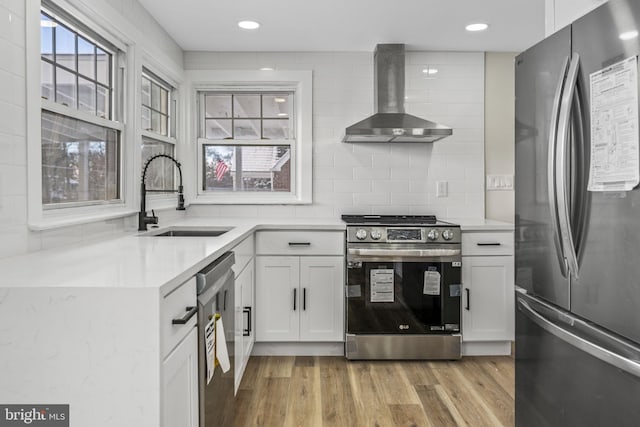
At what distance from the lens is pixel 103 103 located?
8.18ft

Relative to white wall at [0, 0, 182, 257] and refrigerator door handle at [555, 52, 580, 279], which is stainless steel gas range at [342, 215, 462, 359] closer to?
refrigerator door handle at [555, 52, 580, 279]

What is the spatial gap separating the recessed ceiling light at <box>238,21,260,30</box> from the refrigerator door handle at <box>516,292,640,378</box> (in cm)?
246

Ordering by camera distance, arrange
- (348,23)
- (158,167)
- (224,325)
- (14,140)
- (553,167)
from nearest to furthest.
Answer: (553,167)
(14,140)
(224,325)
(348,23)
(158,167)

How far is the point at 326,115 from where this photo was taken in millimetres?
3707

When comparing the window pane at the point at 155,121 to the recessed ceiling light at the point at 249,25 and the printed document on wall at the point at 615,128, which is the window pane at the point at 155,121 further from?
the printed document on wall at the point at 615,128

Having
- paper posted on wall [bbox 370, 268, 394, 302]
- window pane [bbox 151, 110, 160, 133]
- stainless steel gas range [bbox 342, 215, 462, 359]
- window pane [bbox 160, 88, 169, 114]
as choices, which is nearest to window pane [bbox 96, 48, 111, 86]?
window pane [bbox 151, 110, 160, 133]

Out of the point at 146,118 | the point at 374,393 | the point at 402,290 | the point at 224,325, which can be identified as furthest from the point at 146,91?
the point at 374,393

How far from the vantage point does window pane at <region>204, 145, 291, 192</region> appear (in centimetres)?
379

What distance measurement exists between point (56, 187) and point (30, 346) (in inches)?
45.3

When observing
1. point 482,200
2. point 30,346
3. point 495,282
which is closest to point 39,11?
point 30,346

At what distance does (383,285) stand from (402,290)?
0.13 m

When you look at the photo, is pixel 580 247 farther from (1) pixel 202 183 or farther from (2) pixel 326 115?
(1) pixel 202 183

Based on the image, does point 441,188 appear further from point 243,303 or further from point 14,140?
point 14,140

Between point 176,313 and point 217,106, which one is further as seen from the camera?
point 217,106
